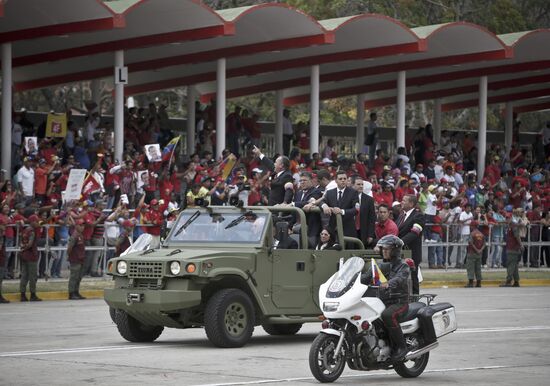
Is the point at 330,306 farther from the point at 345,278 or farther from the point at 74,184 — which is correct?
the point at 74,184

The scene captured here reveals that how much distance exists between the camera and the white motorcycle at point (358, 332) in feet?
44.7

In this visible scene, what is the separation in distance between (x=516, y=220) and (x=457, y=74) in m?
12.4

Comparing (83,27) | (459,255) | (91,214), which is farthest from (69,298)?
(459,255)

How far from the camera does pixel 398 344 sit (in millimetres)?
14062

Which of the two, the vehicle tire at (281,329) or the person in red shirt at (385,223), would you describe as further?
the person in red shirt at (385,223)

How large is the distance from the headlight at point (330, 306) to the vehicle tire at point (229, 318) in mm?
3079

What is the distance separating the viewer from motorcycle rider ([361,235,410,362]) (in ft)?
45.9

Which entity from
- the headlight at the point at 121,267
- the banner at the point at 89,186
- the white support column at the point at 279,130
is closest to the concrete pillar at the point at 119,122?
the banner at the point at 89,186

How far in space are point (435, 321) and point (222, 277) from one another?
3454 millimetres

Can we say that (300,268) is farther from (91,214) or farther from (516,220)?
(516,220)

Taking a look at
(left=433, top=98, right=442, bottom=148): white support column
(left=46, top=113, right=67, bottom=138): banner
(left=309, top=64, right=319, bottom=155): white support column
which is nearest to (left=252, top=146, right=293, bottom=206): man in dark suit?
(left=46, top=113, right=67, bottom=138): banner

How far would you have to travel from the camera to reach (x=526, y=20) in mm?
60062

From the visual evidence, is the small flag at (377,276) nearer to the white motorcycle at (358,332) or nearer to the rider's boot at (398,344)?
the white motorcycle at (358,332)

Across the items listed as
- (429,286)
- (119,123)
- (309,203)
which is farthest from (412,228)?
(119,123)
